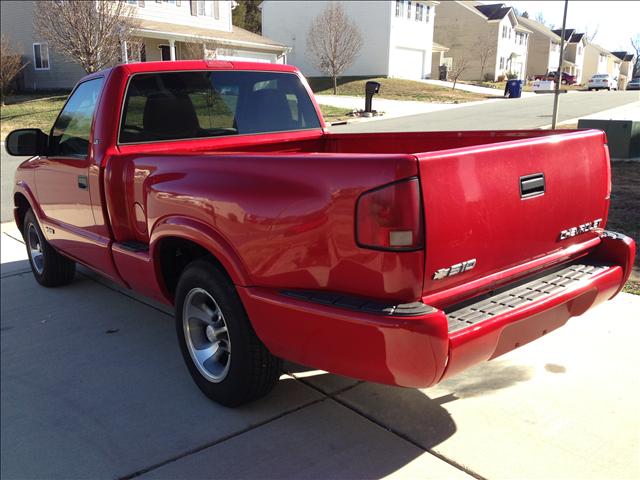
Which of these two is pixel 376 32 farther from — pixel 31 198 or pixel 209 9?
pixel 31 198

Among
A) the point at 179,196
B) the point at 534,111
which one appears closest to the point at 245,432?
the point at 179,196

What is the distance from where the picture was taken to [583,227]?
313 cm

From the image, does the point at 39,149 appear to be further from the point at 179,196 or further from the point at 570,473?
the point at 570,473

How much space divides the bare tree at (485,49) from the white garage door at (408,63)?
11070mm

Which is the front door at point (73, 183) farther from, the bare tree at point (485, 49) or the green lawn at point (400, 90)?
the bare tree at point (485, 49)

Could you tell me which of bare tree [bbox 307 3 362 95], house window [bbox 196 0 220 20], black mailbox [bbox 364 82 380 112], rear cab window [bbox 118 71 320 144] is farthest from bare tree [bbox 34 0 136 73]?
rear cab window [bbox 118 71 320 144]

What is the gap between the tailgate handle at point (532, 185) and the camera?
2693mm

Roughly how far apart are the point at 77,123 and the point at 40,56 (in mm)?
29819

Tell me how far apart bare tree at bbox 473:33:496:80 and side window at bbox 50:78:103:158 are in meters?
52.6

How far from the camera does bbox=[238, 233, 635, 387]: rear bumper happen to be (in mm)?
2326

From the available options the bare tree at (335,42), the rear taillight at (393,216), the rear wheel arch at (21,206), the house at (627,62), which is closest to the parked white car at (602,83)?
the bare tree at (335,42)

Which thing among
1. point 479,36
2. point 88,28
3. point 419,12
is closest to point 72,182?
point 88,28

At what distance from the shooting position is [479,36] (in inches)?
A: 2122

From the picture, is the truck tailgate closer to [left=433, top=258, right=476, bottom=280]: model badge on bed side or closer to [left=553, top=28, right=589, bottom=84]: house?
[left=433, top=258, right=476, bottom=280]: model badge on bed side
